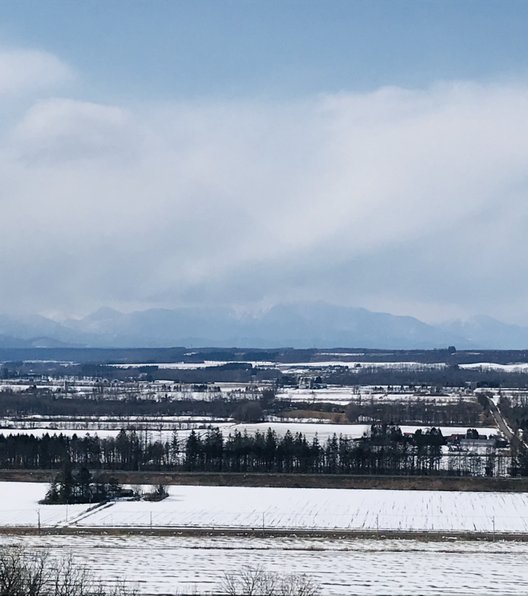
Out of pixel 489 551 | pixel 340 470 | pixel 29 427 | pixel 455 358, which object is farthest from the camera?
pixel 455 358

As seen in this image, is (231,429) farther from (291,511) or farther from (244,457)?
(291,511)

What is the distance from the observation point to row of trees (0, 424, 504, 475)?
125 ft

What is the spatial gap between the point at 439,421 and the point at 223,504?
103 ft

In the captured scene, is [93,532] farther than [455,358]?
No

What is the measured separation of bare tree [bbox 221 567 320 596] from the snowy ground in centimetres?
28

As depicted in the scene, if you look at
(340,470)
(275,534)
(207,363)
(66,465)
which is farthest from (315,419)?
(207,363)

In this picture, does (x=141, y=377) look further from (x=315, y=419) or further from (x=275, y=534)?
(x=275, y=534)

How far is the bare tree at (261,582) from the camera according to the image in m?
18.7

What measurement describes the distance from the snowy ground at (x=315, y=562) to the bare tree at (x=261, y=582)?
28cm

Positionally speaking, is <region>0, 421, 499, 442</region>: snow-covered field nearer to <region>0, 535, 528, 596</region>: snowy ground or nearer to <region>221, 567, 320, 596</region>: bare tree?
<region>0, 535, 528, 596</region>: snowy ground

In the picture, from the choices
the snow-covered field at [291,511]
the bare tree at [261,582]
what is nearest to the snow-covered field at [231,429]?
the snow-covered field at [291,511]

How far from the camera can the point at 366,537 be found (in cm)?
2636

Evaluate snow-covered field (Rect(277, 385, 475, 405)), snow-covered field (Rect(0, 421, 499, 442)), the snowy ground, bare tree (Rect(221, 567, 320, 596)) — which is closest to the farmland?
the snowy ground

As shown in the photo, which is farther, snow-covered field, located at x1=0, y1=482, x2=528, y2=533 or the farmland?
snow-covered field, located at x1=0, y1=482, x2=528, y2=533
